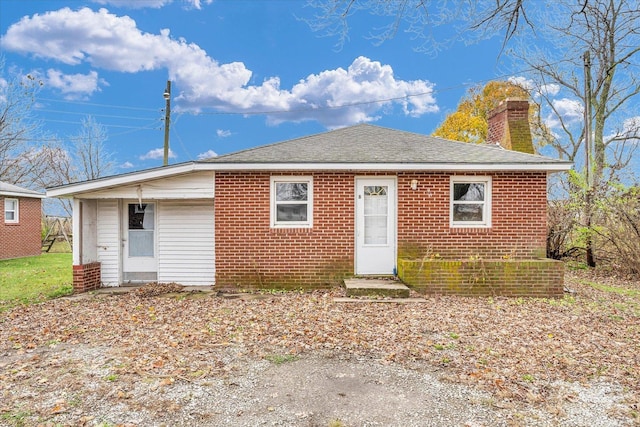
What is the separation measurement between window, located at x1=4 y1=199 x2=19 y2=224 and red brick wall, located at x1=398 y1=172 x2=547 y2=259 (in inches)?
689

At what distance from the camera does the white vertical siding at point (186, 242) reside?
10.1 metres

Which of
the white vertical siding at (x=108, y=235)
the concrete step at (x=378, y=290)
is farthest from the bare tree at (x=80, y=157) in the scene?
the concrete step at (x=378, y=290)

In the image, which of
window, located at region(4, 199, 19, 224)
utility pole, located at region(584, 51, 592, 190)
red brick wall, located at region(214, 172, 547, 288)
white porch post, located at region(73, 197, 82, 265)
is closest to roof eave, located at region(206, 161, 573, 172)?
red brick wall, located at region(214, 172, 547, 288)

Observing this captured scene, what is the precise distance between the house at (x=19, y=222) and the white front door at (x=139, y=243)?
10341 mm

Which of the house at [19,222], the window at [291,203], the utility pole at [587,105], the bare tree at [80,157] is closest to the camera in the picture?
the window at [291,203]

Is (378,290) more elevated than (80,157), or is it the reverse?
(80,157)

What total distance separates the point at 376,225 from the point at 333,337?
427 centimetres

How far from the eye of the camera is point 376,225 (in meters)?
9.43

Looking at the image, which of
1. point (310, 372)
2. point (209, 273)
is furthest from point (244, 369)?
point (209, 273)

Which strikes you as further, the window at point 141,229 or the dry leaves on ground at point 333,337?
the window at point 141,229

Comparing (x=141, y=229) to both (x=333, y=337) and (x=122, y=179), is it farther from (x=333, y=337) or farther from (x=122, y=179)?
(x=333, y=337)

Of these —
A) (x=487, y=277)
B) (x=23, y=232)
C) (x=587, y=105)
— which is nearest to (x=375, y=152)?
(x=487, y=277)

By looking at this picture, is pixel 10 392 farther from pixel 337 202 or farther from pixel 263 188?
pixel 337 202

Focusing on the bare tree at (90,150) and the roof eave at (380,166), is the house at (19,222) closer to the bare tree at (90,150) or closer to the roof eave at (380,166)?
the bare tree at (90,150)
